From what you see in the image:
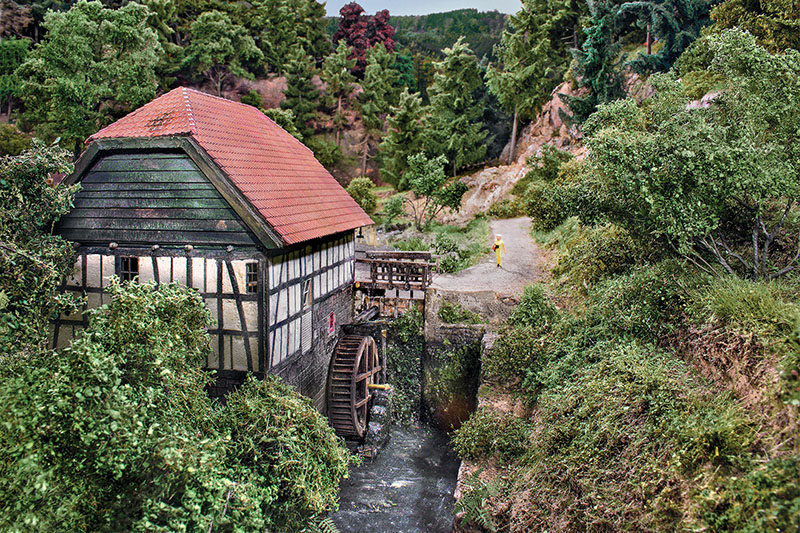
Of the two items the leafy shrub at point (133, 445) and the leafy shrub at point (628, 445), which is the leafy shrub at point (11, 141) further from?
Result: the leafy shrub at point (628, 445)

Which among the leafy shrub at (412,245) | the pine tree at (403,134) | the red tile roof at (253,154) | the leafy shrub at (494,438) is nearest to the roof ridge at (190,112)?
the red tile roof at (253,154)

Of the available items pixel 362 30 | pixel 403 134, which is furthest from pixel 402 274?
pixel 362 30

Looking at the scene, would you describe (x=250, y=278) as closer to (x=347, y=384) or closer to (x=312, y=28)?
(x=347, y=384)

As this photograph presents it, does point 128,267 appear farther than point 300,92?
No

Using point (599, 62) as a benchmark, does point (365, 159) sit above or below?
below

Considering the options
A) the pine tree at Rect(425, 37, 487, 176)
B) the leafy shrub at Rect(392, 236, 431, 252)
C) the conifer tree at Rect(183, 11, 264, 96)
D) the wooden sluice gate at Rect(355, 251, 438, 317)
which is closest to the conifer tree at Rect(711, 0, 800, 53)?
the wooden sluice gate at Rect(355, 251, 438, 317)

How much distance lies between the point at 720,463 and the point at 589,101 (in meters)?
27.3

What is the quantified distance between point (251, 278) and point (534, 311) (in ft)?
28.5

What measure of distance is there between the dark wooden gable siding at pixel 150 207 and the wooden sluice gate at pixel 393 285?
7.01 meters

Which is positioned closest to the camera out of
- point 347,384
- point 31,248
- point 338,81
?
point 31,248

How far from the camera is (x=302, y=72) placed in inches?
1543

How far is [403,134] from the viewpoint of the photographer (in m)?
36.3

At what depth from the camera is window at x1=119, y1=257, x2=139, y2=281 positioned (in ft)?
34.5

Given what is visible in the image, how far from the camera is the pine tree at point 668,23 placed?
89.4 ft
